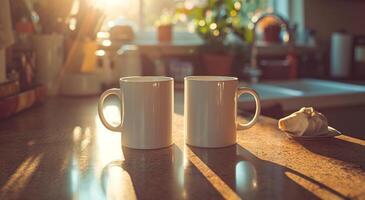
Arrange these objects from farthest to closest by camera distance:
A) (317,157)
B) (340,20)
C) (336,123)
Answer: (340,20)
(336,123)
(317,157)

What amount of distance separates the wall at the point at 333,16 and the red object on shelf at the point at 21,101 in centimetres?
194

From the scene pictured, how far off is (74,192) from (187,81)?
31 cm

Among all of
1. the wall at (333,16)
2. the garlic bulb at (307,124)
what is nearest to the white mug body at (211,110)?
the garlic bulb at (307,124)

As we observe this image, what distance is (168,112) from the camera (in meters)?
0.77

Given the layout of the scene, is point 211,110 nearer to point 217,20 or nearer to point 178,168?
point 178,168

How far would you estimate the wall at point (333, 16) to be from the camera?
2791 mm

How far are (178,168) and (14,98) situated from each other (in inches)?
25.7

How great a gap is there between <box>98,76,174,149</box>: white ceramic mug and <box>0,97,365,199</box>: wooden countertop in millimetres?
23

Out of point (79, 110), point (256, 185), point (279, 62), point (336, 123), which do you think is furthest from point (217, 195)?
point (279, 62)

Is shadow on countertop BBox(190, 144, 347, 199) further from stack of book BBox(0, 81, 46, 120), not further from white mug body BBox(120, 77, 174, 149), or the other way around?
stack of book BBox(0, 81, 46, 120)

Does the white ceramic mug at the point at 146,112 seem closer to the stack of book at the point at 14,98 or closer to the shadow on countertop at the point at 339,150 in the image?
the shadow on countertop at the point at 339,150

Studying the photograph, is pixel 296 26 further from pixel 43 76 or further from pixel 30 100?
pixel 30 100

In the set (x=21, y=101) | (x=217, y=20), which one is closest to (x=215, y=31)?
(x=217, y=20)

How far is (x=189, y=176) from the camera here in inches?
23.3
